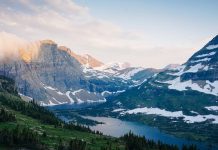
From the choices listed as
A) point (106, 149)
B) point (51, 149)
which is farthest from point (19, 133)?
point (106, 149)

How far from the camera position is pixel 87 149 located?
642 ft

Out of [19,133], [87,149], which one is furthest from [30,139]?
[87,149]

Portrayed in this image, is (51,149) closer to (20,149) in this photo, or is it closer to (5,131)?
(20,149)

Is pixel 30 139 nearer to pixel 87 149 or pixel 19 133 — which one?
pixel 19 133

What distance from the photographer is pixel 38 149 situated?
18950 cm

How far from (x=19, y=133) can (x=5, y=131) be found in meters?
6.86

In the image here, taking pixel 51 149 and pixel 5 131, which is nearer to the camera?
pixel 51 149

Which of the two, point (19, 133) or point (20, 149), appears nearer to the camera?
point (20, 149)

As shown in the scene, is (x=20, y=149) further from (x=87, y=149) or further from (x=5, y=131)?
(x=87, y=149)

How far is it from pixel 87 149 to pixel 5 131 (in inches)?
1580

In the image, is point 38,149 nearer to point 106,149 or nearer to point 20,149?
point 20,149

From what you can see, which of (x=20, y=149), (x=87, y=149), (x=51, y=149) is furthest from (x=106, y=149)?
(x=20, y=149)

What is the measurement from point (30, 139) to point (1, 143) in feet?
43.0

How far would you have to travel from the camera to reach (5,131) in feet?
656
